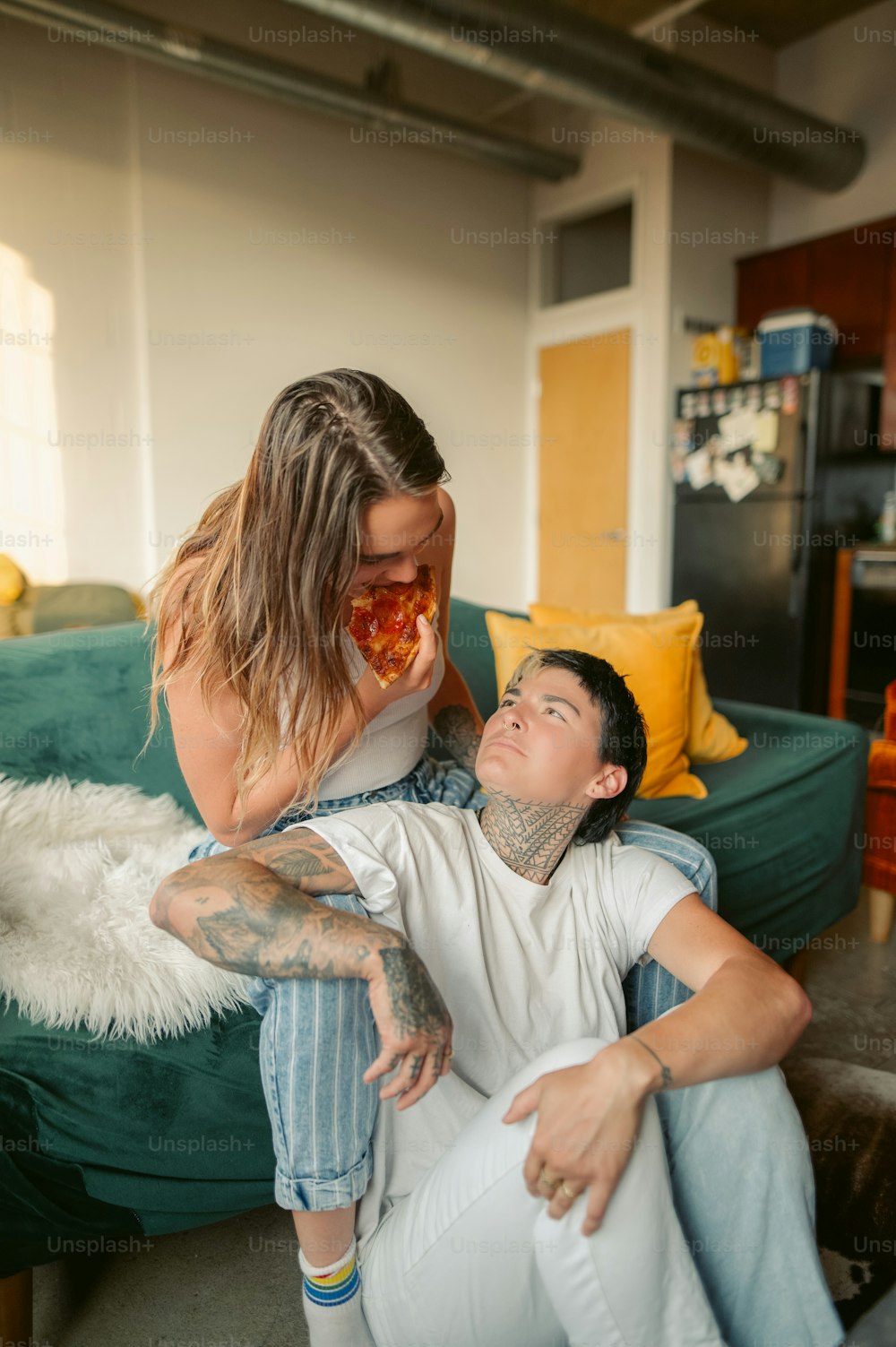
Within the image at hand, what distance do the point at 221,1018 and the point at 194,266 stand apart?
4008 millimetres

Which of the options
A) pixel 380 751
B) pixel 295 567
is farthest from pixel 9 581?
pixel 295 567

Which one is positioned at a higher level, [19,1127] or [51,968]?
[51,968]

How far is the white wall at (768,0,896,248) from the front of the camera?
179 inches

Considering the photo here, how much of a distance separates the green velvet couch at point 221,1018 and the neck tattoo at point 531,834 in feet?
1.50

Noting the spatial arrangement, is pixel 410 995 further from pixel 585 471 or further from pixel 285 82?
pixel 585 471

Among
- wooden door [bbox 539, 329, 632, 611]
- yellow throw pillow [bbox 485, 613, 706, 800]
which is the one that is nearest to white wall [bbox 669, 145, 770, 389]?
wooden door [bbox 539, 329, 632, 611]

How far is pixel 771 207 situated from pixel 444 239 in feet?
6.30

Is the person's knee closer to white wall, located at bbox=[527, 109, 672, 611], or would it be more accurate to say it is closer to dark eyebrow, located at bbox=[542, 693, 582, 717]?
dark eyebrow, located at bbox=[542, 693, 582, 717]

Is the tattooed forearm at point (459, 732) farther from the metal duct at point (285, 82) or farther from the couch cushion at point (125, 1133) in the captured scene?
the metal duct at point (285, 82)

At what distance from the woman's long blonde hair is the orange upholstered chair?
1693 mm

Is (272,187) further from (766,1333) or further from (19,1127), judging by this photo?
(766,1333)

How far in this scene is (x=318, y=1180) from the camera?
0.95 meters

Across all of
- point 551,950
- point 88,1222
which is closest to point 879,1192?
point 551,950

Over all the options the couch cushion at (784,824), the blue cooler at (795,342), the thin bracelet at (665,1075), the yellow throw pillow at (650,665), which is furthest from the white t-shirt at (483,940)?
the blue cooler at (795,342)
